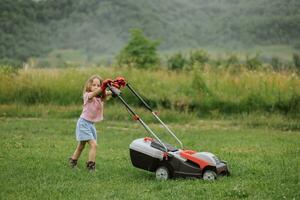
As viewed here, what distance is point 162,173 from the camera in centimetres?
938

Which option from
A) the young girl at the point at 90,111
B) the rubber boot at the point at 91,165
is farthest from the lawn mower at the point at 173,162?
the rubber boot at the point at 91,165

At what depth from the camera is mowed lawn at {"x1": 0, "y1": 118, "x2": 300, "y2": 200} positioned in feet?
27.3

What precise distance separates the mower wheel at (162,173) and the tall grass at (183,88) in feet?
31.2

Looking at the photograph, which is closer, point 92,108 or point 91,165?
point 91,165

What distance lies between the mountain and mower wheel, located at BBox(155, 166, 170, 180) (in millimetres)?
43868

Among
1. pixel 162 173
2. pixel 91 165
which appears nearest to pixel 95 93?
pixel 91 165

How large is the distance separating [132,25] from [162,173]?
6233 cm

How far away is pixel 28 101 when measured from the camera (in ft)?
66.9

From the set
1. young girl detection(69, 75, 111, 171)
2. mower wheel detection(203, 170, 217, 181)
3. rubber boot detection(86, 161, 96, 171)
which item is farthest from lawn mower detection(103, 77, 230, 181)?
rubber boot detection(86, 161, 96, 171)

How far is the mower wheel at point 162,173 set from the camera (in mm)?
9352

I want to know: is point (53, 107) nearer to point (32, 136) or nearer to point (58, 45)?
point (32, 136)

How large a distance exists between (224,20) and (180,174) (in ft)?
202

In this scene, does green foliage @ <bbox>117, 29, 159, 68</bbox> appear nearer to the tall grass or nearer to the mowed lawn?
the tall grass

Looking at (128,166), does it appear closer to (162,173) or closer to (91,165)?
(91,165)
